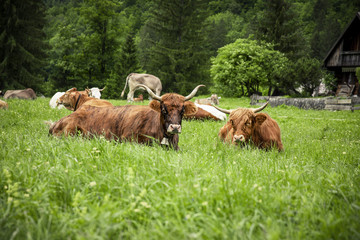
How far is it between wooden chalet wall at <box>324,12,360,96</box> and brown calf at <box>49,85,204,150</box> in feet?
85.3

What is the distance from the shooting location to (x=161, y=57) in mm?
33312

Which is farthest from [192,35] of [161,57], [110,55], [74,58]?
[74,58]

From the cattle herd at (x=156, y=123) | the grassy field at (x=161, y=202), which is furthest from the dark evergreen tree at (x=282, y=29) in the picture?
the grassy field at (x=161, y=202)

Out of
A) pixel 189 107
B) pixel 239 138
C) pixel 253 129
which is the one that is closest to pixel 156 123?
pixel 189 107

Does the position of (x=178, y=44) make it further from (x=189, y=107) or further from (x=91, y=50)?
(x=189, y=107)

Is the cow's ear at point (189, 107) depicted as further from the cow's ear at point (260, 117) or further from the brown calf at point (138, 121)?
the cow's ear at point (260, 117)

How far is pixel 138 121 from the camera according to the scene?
16.0 feet

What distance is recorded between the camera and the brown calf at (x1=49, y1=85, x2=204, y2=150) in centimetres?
441

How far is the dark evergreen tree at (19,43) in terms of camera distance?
24.5 m

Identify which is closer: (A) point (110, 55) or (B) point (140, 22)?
(A) point (110, 55)

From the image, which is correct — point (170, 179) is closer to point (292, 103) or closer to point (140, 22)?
point (292, 103)

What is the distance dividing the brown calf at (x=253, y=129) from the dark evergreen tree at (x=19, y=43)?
26.9 meters

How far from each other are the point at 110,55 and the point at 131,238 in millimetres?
38917

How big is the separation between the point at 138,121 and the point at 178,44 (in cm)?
3045
